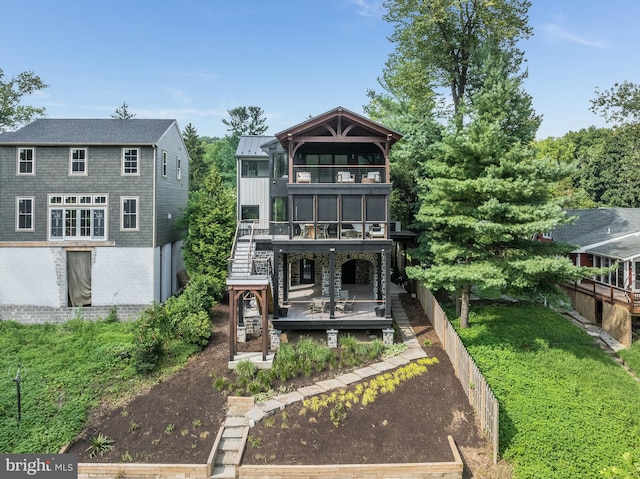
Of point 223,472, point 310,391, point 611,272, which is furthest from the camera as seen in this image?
point 611,272

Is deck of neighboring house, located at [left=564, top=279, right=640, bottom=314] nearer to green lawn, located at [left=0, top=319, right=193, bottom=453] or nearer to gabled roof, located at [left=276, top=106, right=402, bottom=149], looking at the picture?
gabled roof, located at [left=276, top=106, right=402, bottom=149]

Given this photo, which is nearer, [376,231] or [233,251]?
[376,231]

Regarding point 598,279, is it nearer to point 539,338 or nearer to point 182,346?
point 539,338

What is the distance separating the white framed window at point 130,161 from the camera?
1873cm

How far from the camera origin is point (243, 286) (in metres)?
13.5

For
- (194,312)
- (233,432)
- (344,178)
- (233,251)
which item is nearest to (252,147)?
(233,251)

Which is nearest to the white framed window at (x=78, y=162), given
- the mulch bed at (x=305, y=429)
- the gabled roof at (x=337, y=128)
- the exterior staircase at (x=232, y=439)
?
the gabled roof at (x=337, y=128)

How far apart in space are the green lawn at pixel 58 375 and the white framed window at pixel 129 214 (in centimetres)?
464

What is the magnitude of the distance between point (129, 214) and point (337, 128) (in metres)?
11.0

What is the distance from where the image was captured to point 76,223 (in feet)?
61.0

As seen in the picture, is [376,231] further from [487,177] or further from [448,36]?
[448,36]

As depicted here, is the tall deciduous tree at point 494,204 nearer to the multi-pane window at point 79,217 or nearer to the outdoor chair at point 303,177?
the outdoor chair at point 303,177

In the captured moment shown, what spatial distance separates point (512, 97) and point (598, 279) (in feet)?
37.0

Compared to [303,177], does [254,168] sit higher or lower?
higher
